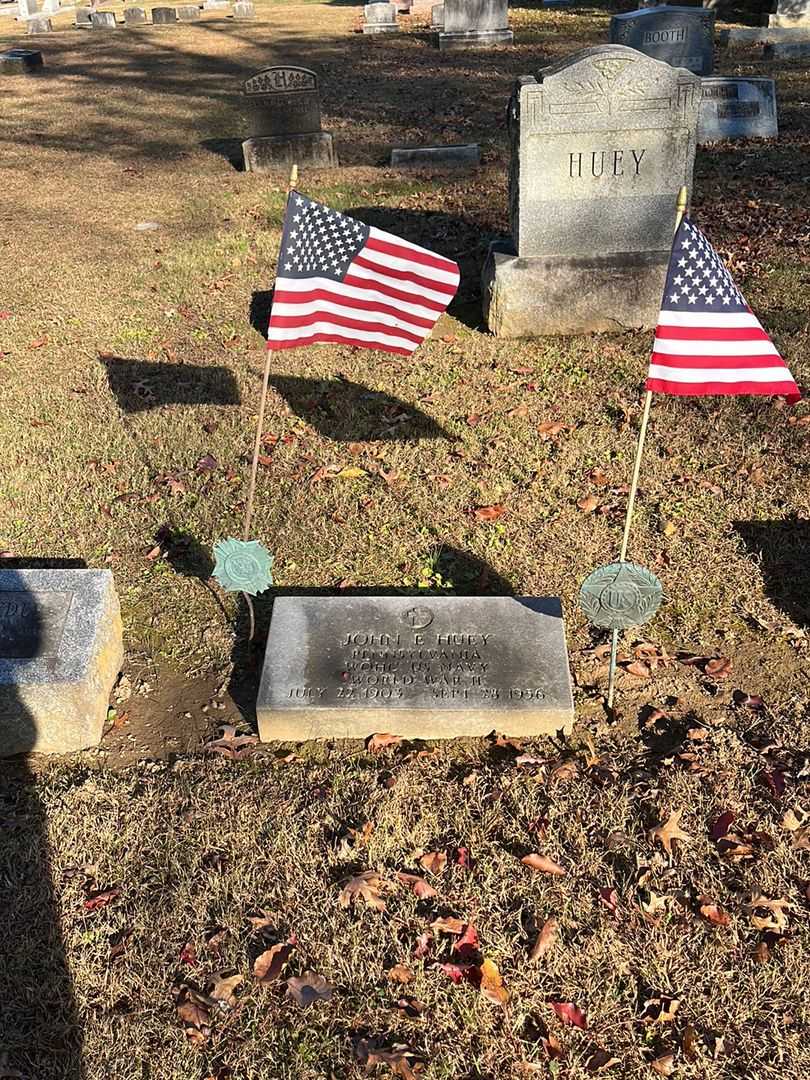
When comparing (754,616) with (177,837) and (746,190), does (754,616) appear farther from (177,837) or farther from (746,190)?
(746,190)

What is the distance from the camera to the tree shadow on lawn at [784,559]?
550cm

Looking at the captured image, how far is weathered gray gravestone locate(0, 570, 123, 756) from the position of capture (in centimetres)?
455

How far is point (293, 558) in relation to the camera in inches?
237

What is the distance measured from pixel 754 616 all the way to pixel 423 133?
1278cm

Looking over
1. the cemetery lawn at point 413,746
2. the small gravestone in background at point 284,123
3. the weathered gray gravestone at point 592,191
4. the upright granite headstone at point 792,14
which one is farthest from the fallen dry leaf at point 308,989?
the upright granite headstone at point 792,14

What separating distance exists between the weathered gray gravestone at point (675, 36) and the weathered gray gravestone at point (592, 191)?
32.2 feet

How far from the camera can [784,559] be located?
5.85 metres

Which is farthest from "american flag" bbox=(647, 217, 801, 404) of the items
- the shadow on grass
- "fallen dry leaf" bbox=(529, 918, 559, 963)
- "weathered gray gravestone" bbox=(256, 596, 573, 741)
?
the shadow on grass

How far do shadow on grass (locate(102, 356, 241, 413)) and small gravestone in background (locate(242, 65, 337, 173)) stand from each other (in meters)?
6.84

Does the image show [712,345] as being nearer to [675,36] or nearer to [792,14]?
[675,36]

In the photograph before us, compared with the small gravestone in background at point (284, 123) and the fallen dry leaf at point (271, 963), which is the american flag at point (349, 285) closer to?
the fallen dry leaf at point (271, 963)

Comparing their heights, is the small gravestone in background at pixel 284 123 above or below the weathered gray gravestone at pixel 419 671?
above

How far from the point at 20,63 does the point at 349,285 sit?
913 inches

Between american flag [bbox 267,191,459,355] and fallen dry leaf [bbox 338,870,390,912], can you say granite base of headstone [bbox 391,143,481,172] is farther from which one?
fallen dry leaf [bbox 338,870,390,912]
